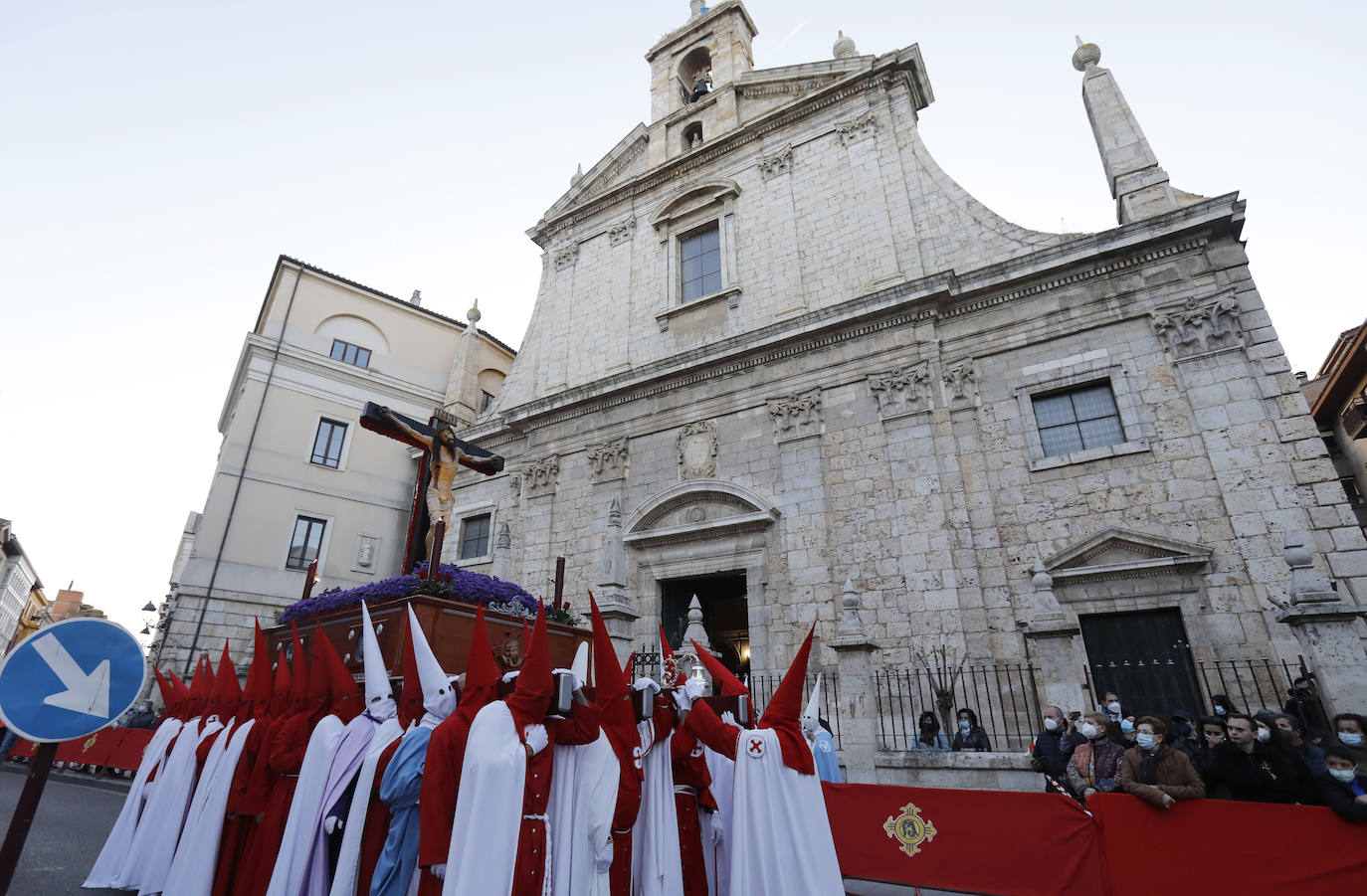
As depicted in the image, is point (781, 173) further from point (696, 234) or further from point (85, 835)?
point (85, 835)

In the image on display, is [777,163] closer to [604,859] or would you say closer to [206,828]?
[604,859]

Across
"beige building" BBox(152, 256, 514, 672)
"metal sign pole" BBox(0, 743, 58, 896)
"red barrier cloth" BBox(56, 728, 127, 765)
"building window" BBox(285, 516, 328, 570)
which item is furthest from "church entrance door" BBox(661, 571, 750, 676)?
"red barrier cloth" BBox(56, 728, 127, 765)

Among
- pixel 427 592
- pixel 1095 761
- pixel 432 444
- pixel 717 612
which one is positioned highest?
pixel 432 444

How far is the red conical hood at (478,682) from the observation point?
13.0 ft

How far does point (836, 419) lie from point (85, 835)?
13036 mm

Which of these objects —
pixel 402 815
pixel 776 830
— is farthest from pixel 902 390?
pixel 402 815

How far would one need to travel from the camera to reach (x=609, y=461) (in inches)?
623

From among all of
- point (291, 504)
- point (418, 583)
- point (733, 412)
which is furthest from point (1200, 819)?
point (291, 504)

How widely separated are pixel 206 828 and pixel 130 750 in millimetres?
12353

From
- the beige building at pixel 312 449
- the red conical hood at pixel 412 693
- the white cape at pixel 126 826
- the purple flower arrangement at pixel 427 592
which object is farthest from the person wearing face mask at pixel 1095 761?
the beige building at pixel 312 449

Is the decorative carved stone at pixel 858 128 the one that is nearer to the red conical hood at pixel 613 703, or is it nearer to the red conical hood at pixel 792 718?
the red conical hood at pixel 792 718

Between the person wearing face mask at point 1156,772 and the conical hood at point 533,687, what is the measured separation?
4.74 meters

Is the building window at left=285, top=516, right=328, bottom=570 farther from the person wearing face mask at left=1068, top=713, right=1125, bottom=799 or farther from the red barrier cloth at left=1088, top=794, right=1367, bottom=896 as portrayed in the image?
the red barrier cloth at left=1088, top=794, right=1367, bottom=896

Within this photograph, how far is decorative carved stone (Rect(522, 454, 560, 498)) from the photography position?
Answer: 16625 mm
